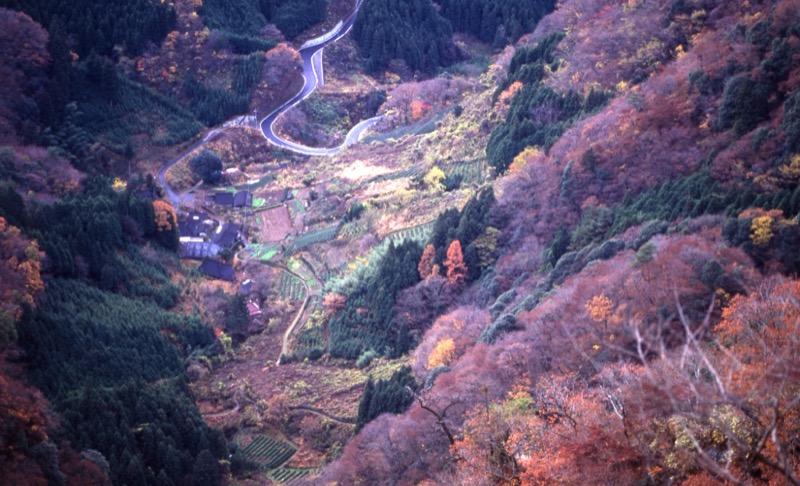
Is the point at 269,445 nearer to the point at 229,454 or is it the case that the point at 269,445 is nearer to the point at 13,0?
the point at 229,454

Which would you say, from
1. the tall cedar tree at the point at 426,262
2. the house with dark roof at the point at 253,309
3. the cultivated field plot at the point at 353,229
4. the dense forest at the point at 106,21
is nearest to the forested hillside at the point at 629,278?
the tall cedar tree at the point at 426,262

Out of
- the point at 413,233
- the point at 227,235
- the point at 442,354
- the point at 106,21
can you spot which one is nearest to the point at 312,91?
the point at 106,21

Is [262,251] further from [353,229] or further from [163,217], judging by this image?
[353,229]

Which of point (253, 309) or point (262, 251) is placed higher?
point (262, 251)

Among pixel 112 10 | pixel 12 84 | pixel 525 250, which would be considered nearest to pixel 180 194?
pixel 12 84

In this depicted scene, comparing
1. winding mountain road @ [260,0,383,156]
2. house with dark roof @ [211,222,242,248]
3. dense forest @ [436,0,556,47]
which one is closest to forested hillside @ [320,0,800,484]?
house with dark roof @ [211,222,242,248]

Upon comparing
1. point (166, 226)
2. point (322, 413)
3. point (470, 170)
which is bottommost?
point (322, 413)

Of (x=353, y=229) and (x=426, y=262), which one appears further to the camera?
(x=353, y=229)
